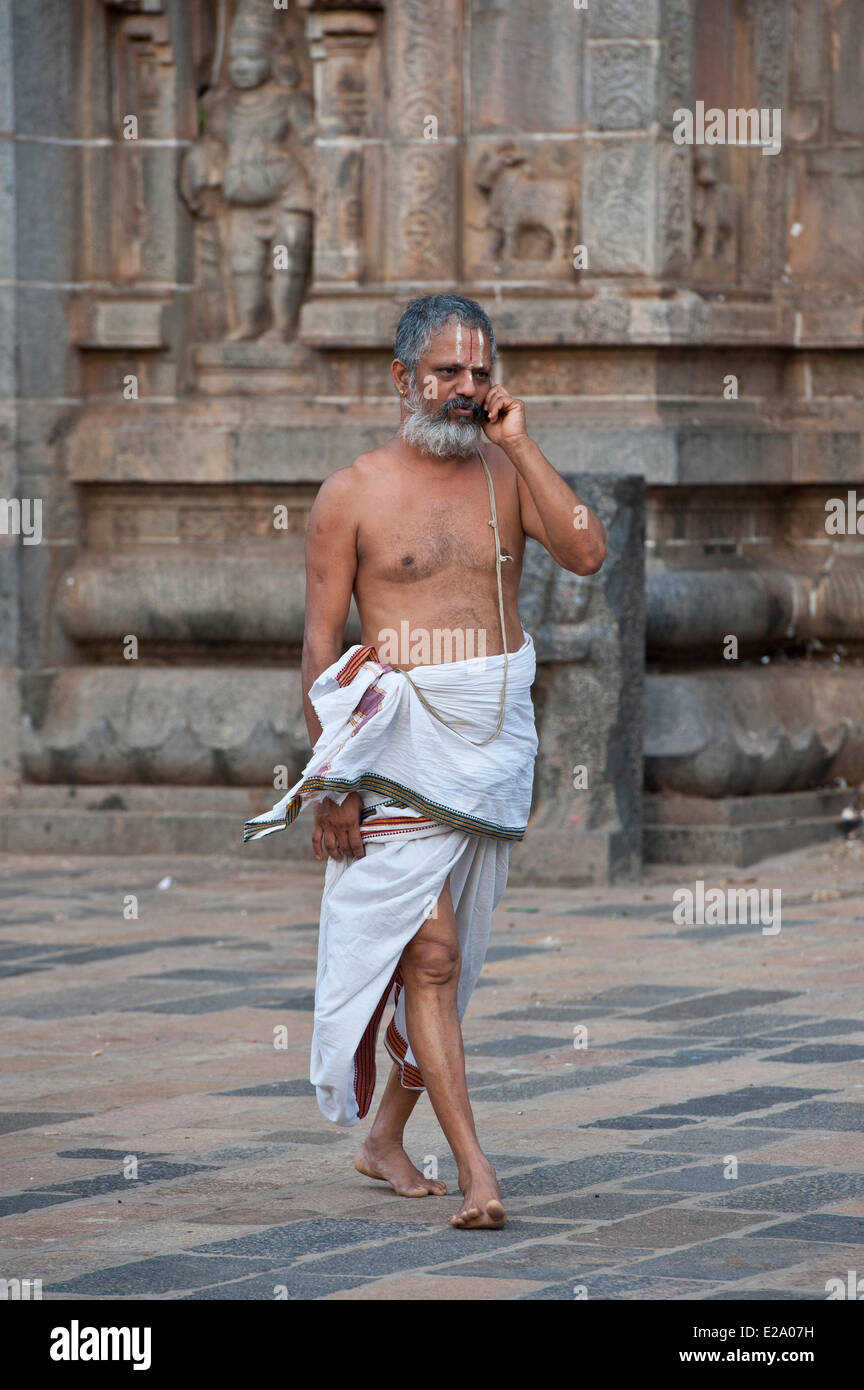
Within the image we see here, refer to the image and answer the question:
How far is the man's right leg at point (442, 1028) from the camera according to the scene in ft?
16.3

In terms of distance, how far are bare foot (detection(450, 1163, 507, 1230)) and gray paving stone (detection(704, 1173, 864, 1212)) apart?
0.43m

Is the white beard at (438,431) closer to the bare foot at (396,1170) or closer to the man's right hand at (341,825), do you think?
the man's right hand at (341,825)

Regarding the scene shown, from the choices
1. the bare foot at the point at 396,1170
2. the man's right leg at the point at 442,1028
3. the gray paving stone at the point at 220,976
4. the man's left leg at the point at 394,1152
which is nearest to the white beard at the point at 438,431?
the man's right leg at the point at 442,1028

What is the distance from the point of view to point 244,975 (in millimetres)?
7820

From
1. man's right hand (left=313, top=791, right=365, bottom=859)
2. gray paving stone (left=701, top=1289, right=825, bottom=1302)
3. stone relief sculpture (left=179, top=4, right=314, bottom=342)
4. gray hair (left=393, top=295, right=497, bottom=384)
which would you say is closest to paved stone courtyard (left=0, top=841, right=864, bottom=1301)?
gray paving stone (left=701, top=1289, right=825, bottom=1302)

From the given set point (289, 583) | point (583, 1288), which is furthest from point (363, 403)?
point (583, 1288)

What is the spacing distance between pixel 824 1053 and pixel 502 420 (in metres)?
2.10

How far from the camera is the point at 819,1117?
572 centimetres

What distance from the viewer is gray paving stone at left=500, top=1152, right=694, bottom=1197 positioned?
5164 millimetres

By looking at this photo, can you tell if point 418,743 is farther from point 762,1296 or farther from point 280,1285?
point 762,1296

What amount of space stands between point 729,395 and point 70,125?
10.0 ft

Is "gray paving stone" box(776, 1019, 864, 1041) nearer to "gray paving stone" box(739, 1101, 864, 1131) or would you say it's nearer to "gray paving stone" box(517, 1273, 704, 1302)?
"gray paving stone" box(739, 1101, 864, 1131)

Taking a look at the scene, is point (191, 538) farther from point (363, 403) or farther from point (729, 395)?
point (729, 395)

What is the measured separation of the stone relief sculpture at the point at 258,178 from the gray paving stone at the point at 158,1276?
22.5ft
